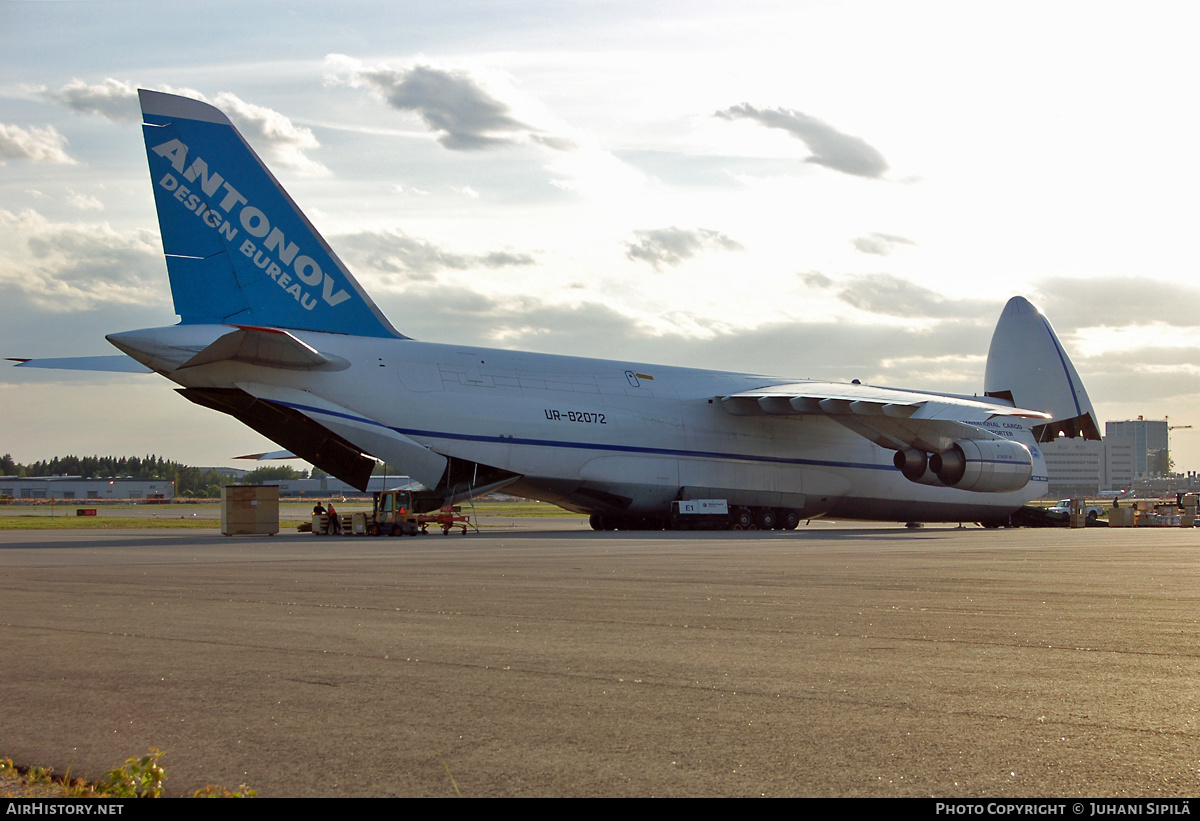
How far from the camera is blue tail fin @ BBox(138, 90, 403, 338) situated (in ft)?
82.5

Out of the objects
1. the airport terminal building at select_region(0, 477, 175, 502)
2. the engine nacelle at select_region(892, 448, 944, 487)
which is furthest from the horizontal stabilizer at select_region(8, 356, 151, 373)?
the airport terminal building at select_region(0, 477, 175, 502)

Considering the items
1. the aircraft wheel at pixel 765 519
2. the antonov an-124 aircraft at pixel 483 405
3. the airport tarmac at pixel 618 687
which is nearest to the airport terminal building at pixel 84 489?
the aircraft wheel at pixel 765 519

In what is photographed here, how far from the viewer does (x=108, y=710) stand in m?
4.64

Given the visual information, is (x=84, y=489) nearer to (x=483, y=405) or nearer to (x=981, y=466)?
(x=483, y=405)

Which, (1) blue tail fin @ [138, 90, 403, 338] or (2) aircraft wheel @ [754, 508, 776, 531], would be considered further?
(2) aircraft wheel @ [754, 508, 776, 531]

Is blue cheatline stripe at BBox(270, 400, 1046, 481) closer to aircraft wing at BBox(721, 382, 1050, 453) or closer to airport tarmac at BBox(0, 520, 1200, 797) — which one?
aircraft wing at BBox(721, 382, 1050, 453)

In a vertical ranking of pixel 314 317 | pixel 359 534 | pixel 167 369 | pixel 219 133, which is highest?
pixel 219 133

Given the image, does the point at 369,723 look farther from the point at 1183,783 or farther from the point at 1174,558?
the point at 1174,558

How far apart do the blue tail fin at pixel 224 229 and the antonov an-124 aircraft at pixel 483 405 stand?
36mm

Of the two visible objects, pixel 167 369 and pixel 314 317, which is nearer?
pixel 167 369

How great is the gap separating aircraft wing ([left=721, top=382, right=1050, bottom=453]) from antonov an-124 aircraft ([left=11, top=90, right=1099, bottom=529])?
7cm

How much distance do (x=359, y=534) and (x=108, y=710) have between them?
80.9 ft

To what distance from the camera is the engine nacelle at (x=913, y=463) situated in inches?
1293
